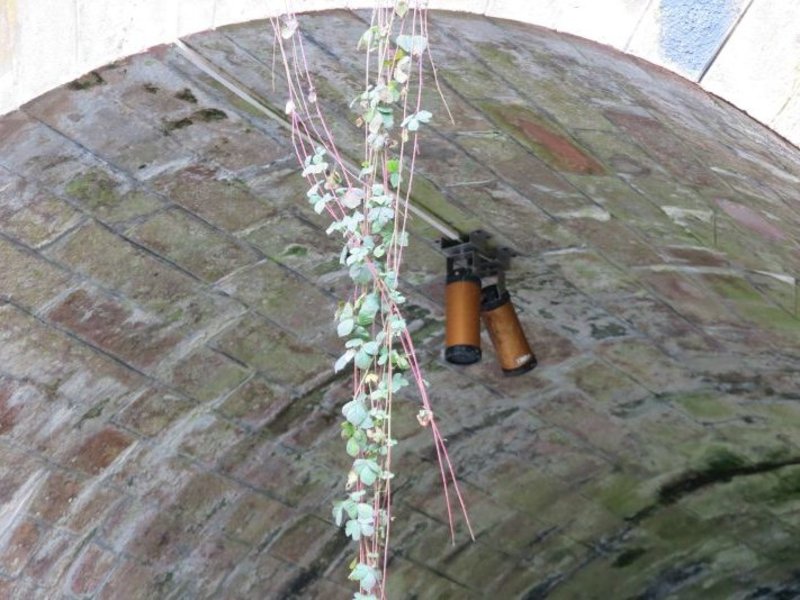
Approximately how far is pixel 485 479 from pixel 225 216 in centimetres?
181

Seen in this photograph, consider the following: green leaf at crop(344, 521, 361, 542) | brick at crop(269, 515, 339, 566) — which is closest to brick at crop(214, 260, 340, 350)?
brick at crop(269, 515, 339, 566)

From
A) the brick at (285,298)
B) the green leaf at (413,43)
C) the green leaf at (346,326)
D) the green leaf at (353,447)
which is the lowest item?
the brick at (285,298)

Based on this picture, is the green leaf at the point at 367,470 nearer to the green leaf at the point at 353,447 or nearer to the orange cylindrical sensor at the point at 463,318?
the green leaf at the point at 353,447

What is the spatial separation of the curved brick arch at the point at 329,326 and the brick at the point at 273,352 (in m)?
0.01

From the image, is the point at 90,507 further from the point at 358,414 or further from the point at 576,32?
the point at 576,32

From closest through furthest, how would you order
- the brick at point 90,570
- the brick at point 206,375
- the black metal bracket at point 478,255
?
the black metal bracket at point 478,255 < the brick at point 206,375 < the brick at point 90,570

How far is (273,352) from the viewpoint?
187 inches

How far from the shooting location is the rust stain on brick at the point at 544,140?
4027 millimetres

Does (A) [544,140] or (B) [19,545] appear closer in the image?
(A) [544,140]

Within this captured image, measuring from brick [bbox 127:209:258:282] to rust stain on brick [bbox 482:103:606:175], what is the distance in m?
0.89

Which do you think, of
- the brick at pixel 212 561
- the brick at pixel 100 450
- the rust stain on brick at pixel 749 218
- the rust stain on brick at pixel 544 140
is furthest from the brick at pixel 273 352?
the rust stain on brick at pixel 749 218

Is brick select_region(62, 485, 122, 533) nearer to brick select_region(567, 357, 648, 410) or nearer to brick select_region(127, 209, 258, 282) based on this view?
brick select_region(127, 209, 258, 282)

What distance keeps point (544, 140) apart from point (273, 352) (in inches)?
47.4

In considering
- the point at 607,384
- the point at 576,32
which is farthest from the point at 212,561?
the point at 576,32
